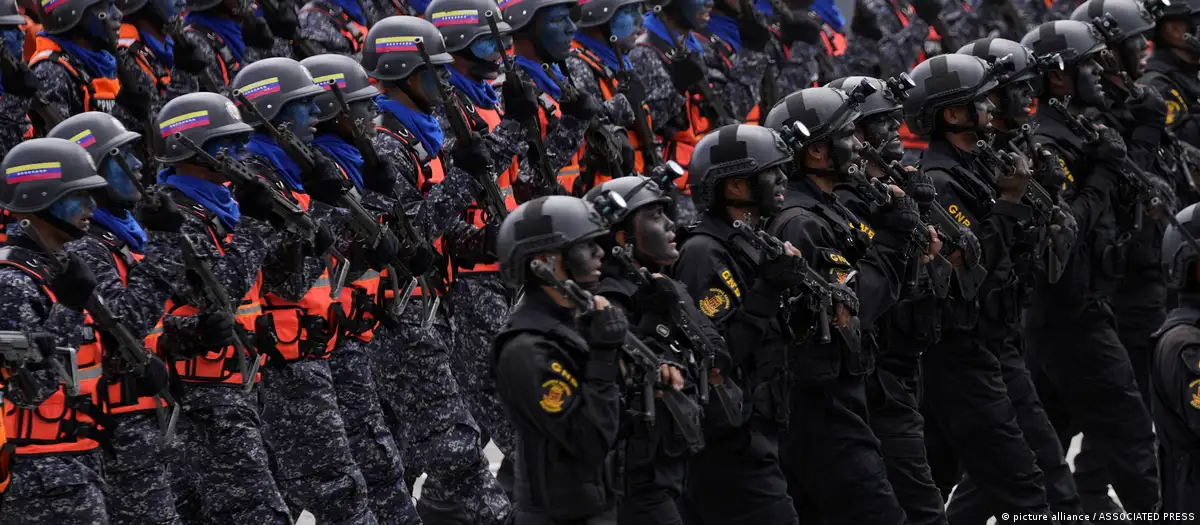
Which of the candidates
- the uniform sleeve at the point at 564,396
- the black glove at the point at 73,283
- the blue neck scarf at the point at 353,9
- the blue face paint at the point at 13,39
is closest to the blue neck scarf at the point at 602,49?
the blue neck scarf at the point at 353,9

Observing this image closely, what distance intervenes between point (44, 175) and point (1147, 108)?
6280 millimetres

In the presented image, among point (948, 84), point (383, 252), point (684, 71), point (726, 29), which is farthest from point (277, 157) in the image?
point (726, 29)

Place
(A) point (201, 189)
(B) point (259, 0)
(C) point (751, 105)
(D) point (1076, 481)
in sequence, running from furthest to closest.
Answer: (C) point (751, 105), (B) point (259, 0), (D) point (1076, 481), (A) point (201, 189)

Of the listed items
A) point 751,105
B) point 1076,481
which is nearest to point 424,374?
point 1076,481

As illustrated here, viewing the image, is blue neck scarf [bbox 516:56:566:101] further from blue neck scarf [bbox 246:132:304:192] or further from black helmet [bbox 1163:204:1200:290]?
black helmet [bbox 1163:204:1200:290]

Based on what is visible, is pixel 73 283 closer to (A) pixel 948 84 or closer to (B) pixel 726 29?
(A) pixel 948 84

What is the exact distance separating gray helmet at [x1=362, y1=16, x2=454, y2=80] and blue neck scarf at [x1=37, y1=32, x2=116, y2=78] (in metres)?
1.28

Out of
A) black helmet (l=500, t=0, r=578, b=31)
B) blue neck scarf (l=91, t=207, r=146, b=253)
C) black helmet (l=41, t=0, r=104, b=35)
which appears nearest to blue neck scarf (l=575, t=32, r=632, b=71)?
black helmet (l=500, t=0, r=578, b=31)

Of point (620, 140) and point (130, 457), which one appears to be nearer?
point (130, 457)

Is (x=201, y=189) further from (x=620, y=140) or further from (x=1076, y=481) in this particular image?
(x=1076, y=481)

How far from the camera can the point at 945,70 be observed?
32.7ft

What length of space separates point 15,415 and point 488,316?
280 centimetres

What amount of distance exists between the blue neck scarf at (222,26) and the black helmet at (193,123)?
2442 millimetres

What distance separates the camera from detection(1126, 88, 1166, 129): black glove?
37.7 feet
